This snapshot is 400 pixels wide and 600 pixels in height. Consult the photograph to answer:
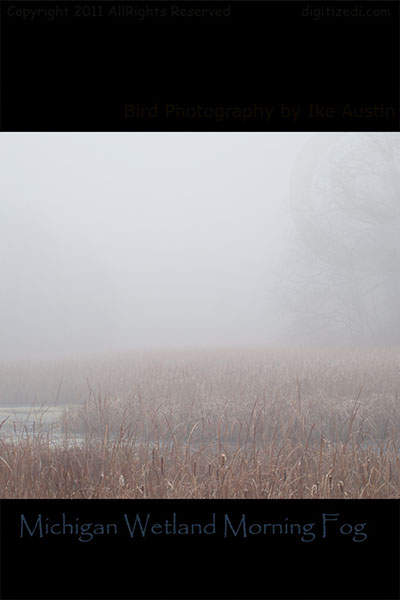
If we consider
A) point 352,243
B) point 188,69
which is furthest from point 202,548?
point 352,243

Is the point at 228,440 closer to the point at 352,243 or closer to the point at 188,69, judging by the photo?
the point at 188,69

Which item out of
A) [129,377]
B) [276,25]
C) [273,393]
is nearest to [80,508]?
[276,25]

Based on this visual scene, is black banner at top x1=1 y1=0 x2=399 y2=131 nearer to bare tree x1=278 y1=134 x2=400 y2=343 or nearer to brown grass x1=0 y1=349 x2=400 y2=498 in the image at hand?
brown grass x1=0 y1=349 x2=400 y2=498

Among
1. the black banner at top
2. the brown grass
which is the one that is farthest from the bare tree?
the black banner at top

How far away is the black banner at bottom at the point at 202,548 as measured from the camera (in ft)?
4.67

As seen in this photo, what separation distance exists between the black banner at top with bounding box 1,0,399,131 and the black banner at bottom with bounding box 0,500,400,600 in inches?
63.6

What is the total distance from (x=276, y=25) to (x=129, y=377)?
22.6ft

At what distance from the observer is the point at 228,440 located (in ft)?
16.0

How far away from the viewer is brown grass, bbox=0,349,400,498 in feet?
8.31

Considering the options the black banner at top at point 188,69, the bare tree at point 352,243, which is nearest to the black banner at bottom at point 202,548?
the black banner at top at point 188,69

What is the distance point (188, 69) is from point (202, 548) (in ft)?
6.14

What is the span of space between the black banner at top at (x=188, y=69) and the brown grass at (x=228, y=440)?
5.20ft

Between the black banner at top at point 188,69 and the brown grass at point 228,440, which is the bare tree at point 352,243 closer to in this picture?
the brown grass at point 228,440

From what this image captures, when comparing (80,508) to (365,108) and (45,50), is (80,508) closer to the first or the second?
(45,50)
